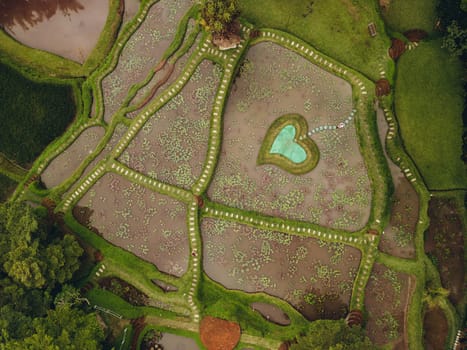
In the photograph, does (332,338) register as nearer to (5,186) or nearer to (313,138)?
(313,138)

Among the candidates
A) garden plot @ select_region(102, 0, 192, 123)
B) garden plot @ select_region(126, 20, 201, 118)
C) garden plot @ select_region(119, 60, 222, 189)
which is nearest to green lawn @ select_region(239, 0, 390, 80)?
garden plot @ select_region(126, 20, 201, 118)

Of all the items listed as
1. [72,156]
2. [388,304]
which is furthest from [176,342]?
[72,156]

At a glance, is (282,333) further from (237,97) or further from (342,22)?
(342,22)

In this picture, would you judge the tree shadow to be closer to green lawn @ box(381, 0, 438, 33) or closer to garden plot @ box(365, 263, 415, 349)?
green lawn @ box(381, 0, 438, 33)

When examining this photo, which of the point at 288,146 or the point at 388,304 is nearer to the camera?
the point at 388,304

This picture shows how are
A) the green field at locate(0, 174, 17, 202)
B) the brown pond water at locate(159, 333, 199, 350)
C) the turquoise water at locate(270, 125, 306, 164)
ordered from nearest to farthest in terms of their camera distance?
the brown pond water at locate(159, 333, 199, 350), the turquoise water at locate(270, 125, 306, 164), the green field at locate(0, 174, 17, 202)

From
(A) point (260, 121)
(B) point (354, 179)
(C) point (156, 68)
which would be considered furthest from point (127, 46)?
(B) point (354, 179)
